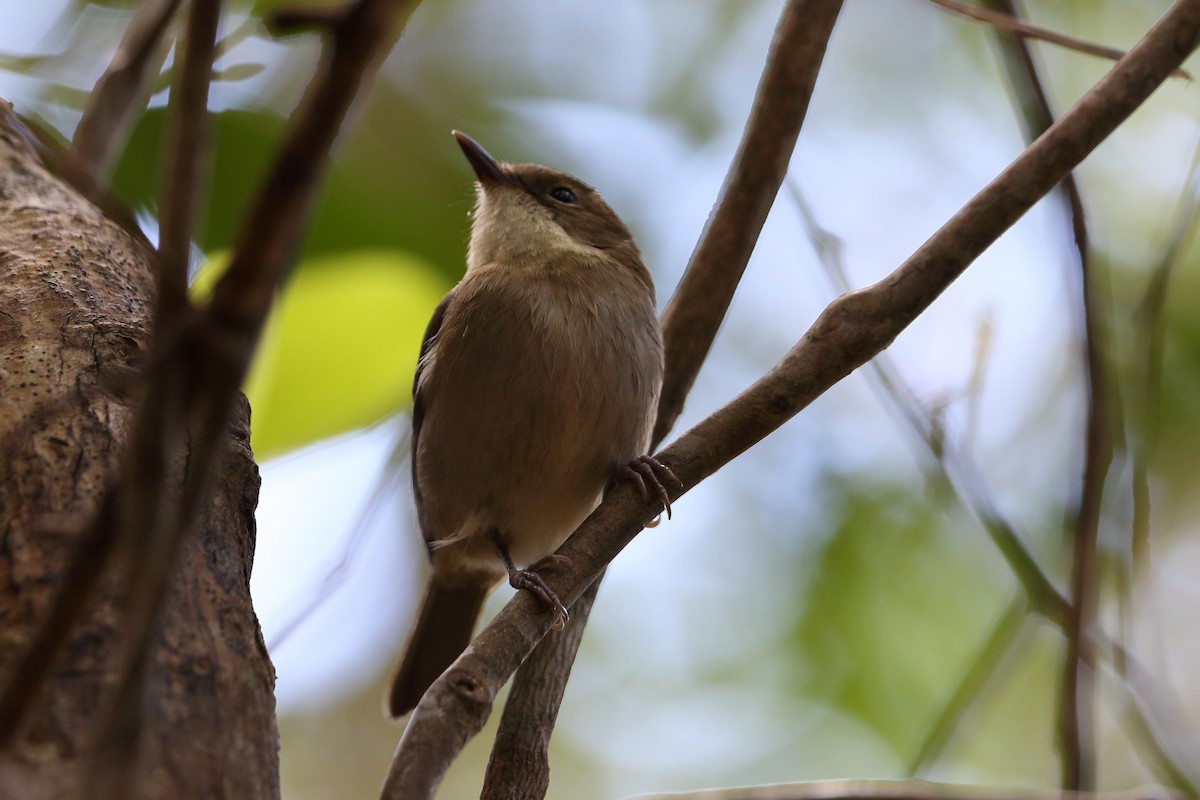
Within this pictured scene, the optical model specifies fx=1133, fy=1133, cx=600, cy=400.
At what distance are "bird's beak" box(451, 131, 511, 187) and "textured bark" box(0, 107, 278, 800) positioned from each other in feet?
6.79

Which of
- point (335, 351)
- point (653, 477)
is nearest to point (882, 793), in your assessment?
point (653, 477)

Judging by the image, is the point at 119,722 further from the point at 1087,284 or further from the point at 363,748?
the point at 363,748

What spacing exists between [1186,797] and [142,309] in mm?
2929

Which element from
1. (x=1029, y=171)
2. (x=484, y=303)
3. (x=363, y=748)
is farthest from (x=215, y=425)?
(x=363, y=748)

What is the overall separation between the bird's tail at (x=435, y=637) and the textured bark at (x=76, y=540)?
2.03 meters

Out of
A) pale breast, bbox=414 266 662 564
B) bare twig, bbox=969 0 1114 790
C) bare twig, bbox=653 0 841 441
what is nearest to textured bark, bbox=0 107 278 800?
pale breast, bbox=414 266 662 564

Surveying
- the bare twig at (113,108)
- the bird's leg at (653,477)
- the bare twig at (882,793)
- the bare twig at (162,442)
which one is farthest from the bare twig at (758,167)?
the bare twig at (162,442)

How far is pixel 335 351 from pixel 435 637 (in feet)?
3.88

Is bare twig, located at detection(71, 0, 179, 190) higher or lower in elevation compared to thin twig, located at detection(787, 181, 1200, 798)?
higher

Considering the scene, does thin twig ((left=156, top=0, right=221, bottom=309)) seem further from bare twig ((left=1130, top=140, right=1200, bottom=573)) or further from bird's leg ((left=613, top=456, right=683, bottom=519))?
bare twig ((left=1130, top=140, right=1200, bottom=573))

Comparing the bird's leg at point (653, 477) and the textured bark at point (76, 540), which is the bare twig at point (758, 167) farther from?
the textured bark at point (76, 540)

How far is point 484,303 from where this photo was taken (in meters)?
3.63

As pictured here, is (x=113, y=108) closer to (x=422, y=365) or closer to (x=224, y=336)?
(x=422, y=365)

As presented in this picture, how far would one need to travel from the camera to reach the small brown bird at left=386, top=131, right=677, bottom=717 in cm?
349
